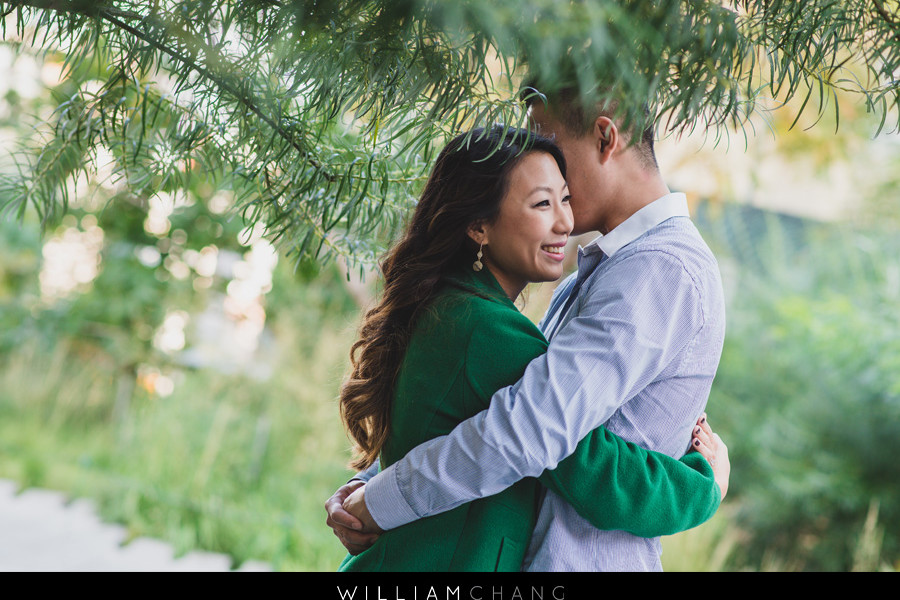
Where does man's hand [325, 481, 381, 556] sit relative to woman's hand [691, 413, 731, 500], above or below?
above

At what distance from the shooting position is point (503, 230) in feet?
5.27

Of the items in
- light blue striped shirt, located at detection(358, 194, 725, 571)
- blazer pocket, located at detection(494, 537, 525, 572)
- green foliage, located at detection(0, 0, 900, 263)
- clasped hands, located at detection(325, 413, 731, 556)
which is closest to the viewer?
green foliage, located at detection(0, 0, 900, 263)

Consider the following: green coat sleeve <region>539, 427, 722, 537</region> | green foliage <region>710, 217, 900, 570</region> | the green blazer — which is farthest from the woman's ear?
green foliage <region>710, 217, 900, 570</region>

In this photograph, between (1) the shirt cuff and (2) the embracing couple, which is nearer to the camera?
(2) the embracing couple

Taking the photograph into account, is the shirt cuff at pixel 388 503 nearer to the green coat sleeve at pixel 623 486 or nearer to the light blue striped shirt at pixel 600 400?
the light blue striped shirt at pixel 600 400

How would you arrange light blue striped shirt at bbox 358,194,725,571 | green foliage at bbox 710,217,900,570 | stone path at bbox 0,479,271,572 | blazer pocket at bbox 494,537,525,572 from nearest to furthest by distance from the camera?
light blue striped shirt at bbox 358,194,725,571, blazer pocket at bbox 494,537,525,572, stone path at bbox 0,479,271,572, green foliage at bbox 710,217,900,570

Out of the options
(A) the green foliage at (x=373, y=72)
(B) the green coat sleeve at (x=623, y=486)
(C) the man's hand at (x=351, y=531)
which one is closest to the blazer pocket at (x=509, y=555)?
(B) the green coat sleeve at (x=623, y=486)

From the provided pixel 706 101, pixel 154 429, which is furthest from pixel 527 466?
pixel 154 429

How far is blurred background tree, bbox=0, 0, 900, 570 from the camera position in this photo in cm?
114

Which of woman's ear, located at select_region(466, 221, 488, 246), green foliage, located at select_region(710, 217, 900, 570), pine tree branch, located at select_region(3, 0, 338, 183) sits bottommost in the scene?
green foliage, located at select_region(710, 217, 900, 570)

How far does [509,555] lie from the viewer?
1.47 metres

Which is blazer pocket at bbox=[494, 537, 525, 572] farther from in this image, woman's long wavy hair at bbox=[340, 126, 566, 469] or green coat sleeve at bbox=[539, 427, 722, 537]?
woman's long wavy hair at bbox=[340, 126, 566, 469]
